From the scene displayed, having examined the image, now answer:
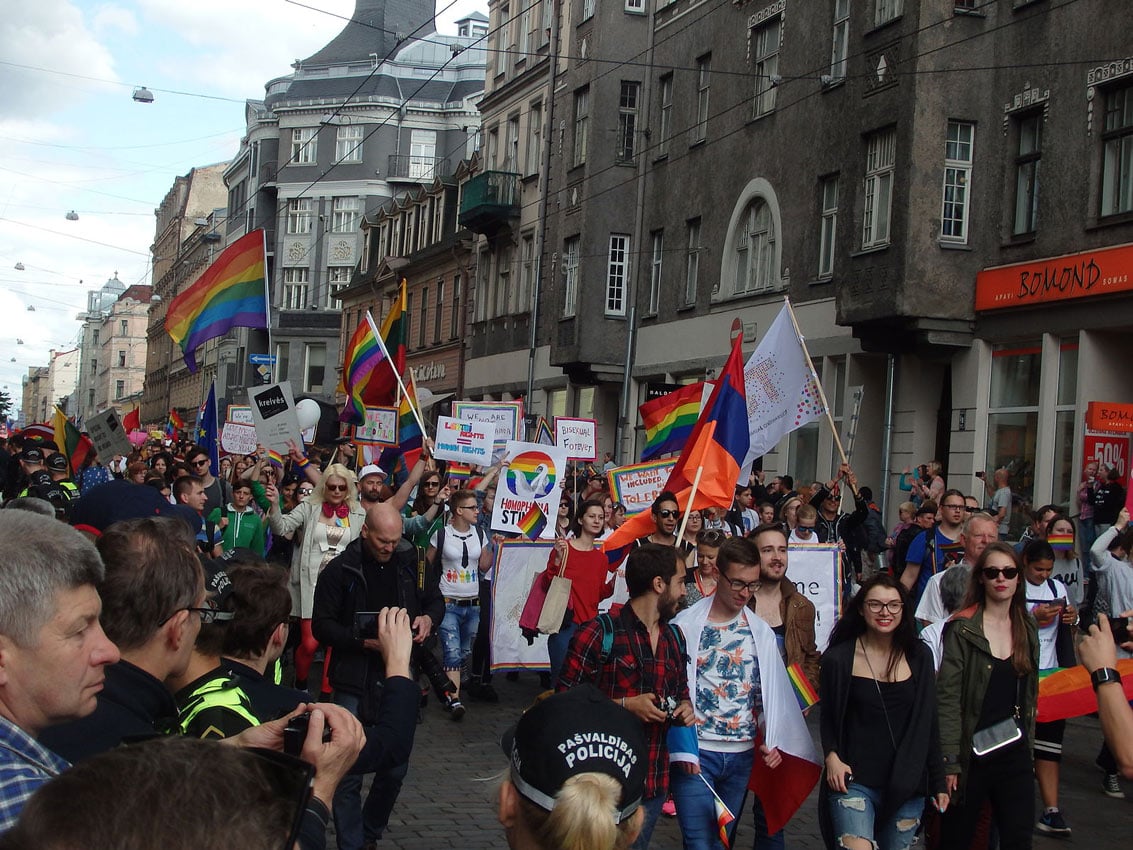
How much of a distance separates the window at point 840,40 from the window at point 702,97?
5435mm

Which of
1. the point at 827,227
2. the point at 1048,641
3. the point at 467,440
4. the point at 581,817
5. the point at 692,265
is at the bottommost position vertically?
the point at 1048,641

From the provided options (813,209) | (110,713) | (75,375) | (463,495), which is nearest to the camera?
(110,713)

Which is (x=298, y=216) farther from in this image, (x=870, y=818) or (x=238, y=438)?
(x=870, y=818)

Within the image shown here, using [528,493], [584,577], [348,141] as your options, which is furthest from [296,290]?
[584,577]

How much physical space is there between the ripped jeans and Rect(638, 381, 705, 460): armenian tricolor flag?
960 centimetres

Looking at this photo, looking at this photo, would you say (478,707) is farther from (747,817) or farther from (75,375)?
(75,375)

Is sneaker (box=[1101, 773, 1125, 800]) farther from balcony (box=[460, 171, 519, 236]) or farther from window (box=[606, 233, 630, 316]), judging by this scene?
balcony (box=[460, 171, 519, 236])

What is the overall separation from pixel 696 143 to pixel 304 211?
152 ft

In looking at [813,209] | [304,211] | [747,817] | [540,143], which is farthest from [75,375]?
[747,817]

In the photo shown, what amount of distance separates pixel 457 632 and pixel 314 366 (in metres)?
61.6

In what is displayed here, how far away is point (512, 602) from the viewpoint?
13.3 metres

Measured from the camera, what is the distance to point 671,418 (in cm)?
1623

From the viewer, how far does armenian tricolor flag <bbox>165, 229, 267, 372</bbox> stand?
61.4 ft

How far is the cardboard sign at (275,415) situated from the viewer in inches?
677
